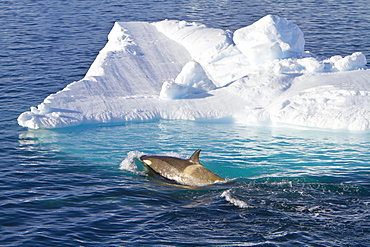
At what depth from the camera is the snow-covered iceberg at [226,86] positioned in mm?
16031

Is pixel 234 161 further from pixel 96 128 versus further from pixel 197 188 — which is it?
pixel 96 128

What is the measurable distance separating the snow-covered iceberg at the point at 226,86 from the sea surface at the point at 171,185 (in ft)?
1.70

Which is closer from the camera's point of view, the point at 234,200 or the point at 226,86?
the point at 234,200

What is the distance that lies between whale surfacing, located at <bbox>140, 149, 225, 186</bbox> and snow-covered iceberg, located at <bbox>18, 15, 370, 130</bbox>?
4728mm

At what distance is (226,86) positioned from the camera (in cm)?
1834

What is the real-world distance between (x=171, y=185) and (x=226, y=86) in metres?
7.39

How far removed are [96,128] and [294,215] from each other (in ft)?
26.3

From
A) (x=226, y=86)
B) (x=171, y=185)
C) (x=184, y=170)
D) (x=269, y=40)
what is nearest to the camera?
(x=171, y=185)

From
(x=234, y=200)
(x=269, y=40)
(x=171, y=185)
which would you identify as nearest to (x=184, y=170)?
(x=171, y=185)

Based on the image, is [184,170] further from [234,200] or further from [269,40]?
[269,40]

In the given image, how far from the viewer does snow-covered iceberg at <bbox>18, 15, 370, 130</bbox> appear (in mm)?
16031

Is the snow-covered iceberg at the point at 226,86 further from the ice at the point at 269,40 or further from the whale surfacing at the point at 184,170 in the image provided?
the whale surfacing at the point at 184,170

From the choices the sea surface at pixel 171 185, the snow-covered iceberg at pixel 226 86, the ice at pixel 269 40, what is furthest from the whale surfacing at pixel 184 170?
the ice at pixel 269 40

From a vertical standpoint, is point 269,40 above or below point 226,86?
above
